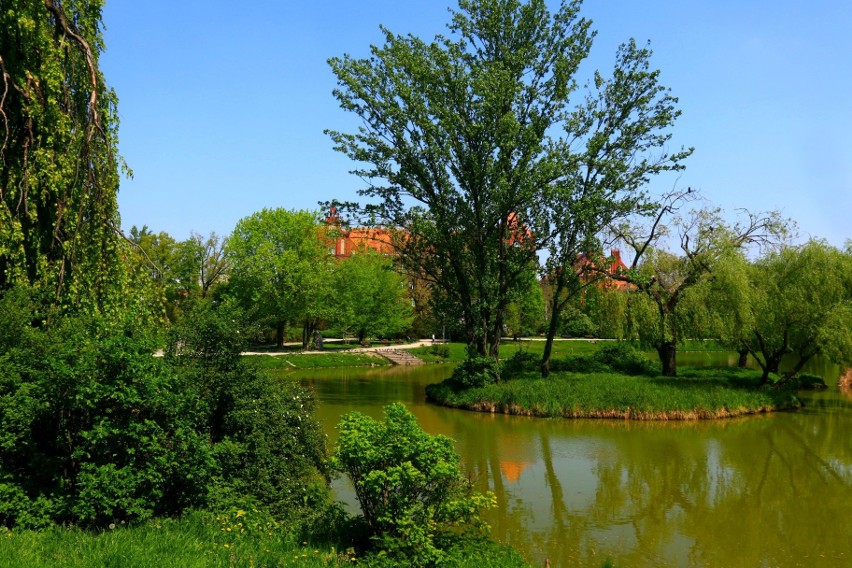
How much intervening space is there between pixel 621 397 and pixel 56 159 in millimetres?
15976

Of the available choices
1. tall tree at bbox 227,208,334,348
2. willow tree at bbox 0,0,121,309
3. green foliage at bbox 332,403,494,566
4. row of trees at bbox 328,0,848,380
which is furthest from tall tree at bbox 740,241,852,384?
tall tree at bbox 227,208,334,348

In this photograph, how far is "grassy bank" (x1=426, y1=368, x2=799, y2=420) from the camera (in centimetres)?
A: 1952

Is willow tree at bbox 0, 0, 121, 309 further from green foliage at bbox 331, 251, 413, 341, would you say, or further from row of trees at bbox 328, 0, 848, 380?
green foliage at bbox 331, 251, 413, 341

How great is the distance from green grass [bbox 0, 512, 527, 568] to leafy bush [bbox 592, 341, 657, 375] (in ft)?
60.5

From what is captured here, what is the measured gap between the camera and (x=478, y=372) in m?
22.3

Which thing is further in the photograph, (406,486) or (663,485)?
(663,485)

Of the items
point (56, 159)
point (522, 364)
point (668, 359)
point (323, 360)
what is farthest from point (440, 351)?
point (56, 159)

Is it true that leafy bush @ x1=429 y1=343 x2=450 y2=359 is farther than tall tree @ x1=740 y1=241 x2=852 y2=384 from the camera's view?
Yes

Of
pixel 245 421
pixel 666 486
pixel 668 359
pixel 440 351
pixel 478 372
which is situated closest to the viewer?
pixel 245 421

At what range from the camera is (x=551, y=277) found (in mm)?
23359

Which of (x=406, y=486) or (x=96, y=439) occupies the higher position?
(x=96, y=439)

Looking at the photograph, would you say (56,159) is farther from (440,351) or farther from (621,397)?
(440,351)

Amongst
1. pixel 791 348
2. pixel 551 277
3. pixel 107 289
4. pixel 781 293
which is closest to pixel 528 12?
pixel 551 277

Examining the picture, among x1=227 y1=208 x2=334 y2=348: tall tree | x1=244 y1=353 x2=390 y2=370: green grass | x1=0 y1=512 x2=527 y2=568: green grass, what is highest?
x1=227 y1=208 x2=334 y2=348: tall tree
